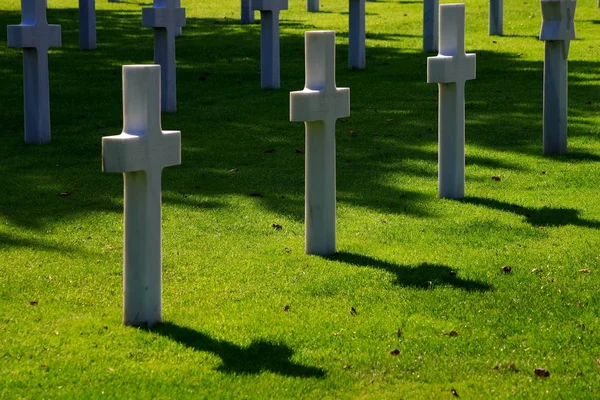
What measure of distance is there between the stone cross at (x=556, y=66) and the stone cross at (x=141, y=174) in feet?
18.0

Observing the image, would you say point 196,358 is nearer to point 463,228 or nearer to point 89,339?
point 89,339

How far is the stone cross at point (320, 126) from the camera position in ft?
23.9

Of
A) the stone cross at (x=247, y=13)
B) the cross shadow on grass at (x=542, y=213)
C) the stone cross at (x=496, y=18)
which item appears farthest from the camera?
the stone cross at (x=247, y=13)

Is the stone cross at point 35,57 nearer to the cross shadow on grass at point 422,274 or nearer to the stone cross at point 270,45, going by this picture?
the stone cross at point 270,45

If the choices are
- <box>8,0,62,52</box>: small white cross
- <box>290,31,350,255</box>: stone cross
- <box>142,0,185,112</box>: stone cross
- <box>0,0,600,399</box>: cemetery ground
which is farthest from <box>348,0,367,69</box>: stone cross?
<box>290,31,350,255</box>: stone cross

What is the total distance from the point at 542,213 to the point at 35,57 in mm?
5825

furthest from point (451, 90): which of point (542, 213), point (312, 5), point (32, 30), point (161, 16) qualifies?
point (312, 5)

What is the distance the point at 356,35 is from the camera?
16359mm

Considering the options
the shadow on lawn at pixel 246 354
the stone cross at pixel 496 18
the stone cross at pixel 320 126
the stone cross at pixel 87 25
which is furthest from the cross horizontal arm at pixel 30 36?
the stone cross at pixel 496 18

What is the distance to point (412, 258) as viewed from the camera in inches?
295

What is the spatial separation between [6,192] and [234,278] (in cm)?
349

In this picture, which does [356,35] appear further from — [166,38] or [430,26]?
[166,38]

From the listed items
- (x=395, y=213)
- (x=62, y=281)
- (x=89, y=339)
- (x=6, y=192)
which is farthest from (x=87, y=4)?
(x=89, y=339)

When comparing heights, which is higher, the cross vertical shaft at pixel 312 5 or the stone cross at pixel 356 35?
the cross vertical shaft at pixel 312 5
